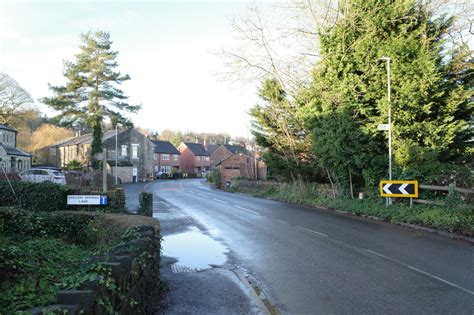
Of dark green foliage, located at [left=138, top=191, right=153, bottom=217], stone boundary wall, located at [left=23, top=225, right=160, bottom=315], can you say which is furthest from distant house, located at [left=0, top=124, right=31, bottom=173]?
stone boundary wall, located at [left=23, top=225, right=160, bottom=315]

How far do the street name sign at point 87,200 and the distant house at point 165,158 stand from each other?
70215 mm

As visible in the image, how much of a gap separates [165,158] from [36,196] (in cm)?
7193

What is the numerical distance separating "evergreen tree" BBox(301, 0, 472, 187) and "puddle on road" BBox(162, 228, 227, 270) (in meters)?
8.84

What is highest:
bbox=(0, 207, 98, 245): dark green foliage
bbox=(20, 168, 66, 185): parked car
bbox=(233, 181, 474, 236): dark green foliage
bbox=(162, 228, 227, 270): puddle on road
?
bbox=(20, 168, 66, 185): parked car

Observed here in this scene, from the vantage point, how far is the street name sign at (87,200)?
13062 millimetres

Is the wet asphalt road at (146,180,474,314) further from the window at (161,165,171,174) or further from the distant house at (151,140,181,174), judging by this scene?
the window at (161,165,171,174)

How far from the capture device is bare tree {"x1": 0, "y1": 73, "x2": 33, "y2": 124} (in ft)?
177

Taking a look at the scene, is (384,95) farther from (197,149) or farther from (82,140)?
(197,149)

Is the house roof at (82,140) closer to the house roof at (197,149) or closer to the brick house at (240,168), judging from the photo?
the brick house at (240,168)

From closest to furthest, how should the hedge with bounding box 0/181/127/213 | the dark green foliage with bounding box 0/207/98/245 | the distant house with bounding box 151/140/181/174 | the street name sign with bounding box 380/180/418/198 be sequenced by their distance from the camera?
1. the dark green foliage with bounding box 0/207/98/245
2. the hedge with bounding box 0/181/127/213
3. the street name sign with bounding box 380/180/418/198
4. the distant house with bounding box 151/140/181/174

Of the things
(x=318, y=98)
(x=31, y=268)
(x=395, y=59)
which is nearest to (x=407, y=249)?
(x=31, y=268)

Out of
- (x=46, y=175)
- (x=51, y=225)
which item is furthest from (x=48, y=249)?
(x=46, y=175)

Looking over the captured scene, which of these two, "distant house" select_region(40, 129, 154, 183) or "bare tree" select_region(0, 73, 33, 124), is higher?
"bare tree" select_region(0, 73, 33, 124)

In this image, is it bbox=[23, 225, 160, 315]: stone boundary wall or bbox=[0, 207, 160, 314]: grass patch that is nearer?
bbox=[23, 225, 160, 315]: stone boundary wall
